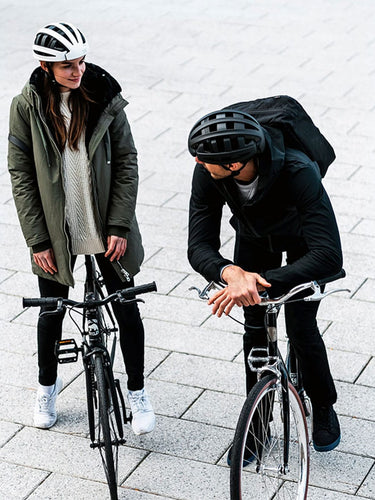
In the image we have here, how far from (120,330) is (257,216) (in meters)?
1.17

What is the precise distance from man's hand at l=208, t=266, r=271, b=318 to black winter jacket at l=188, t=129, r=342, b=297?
0.10 meters

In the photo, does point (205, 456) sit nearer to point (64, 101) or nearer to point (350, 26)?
point (64, 101)

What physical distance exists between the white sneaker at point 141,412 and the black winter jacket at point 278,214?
4.00ft

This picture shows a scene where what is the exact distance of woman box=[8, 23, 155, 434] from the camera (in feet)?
13.8

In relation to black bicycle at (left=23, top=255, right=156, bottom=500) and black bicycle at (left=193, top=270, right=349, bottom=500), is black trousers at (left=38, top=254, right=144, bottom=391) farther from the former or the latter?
black bicycle at (left=193, top=270, right=349, bottom=500)

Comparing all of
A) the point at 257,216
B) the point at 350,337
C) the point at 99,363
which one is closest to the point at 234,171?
the point at 257,216

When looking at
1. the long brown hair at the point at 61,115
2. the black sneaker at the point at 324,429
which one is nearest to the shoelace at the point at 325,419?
the black sneaker at the point at 324,429

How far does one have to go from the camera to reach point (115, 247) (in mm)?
4445

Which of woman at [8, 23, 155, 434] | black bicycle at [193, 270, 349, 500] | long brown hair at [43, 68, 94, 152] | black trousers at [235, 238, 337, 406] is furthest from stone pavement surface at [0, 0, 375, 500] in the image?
long brown hair at [43, 68, 94, 152]

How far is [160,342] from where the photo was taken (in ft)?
18.4

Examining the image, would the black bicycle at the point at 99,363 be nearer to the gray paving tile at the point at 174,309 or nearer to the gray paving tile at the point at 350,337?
the gray paving tile at the point at 174,309

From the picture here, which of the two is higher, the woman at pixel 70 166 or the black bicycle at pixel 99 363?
A: the woman at pixel 70 166

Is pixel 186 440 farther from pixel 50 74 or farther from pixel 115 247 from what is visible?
pixel 50 74

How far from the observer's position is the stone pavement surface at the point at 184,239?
14.8 feet
